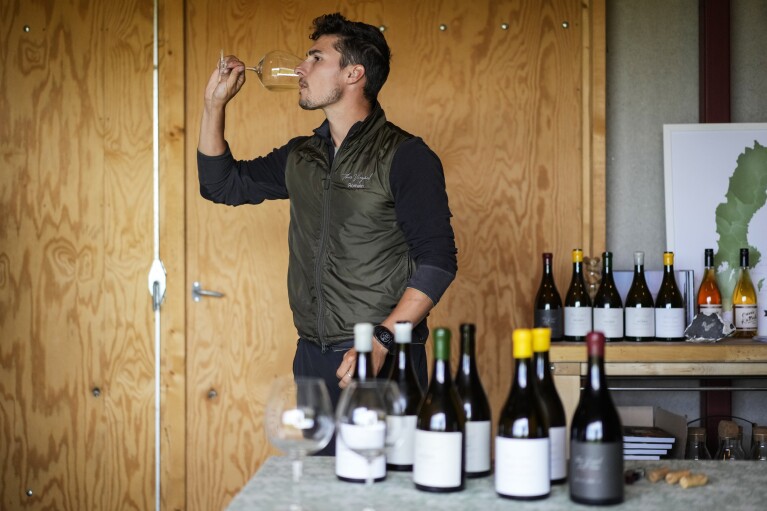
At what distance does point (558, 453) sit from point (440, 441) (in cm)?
20

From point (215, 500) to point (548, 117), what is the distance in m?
1.72

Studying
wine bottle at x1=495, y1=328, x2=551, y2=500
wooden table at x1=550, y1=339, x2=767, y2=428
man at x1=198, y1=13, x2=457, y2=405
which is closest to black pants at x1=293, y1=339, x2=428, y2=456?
man at x1=198, y1=13, x2=457, y2=405

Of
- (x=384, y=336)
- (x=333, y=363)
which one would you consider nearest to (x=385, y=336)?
(x=384, y=336)

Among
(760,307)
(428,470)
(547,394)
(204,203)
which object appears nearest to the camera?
(428,470)

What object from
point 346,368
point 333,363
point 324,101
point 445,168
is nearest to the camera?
point 346,368

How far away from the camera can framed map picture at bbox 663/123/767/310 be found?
295cm

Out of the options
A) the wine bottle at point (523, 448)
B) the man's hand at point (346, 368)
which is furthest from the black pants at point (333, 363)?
the wine bottle at point (523, 448)

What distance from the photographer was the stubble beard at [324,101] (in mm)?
2248

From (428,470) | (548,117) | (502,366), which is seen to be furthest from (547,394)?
(548,117)

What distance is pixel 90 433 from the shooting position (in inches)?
119

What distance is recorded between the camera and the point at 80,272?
3.04m

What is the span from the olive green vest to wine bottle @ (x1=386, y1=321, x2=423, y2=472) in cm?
71

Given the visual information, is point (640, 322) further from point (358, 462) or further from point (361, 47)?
point (358, 462)

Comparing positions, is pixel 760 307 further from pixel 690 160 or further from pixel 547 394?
pixel 547 394
